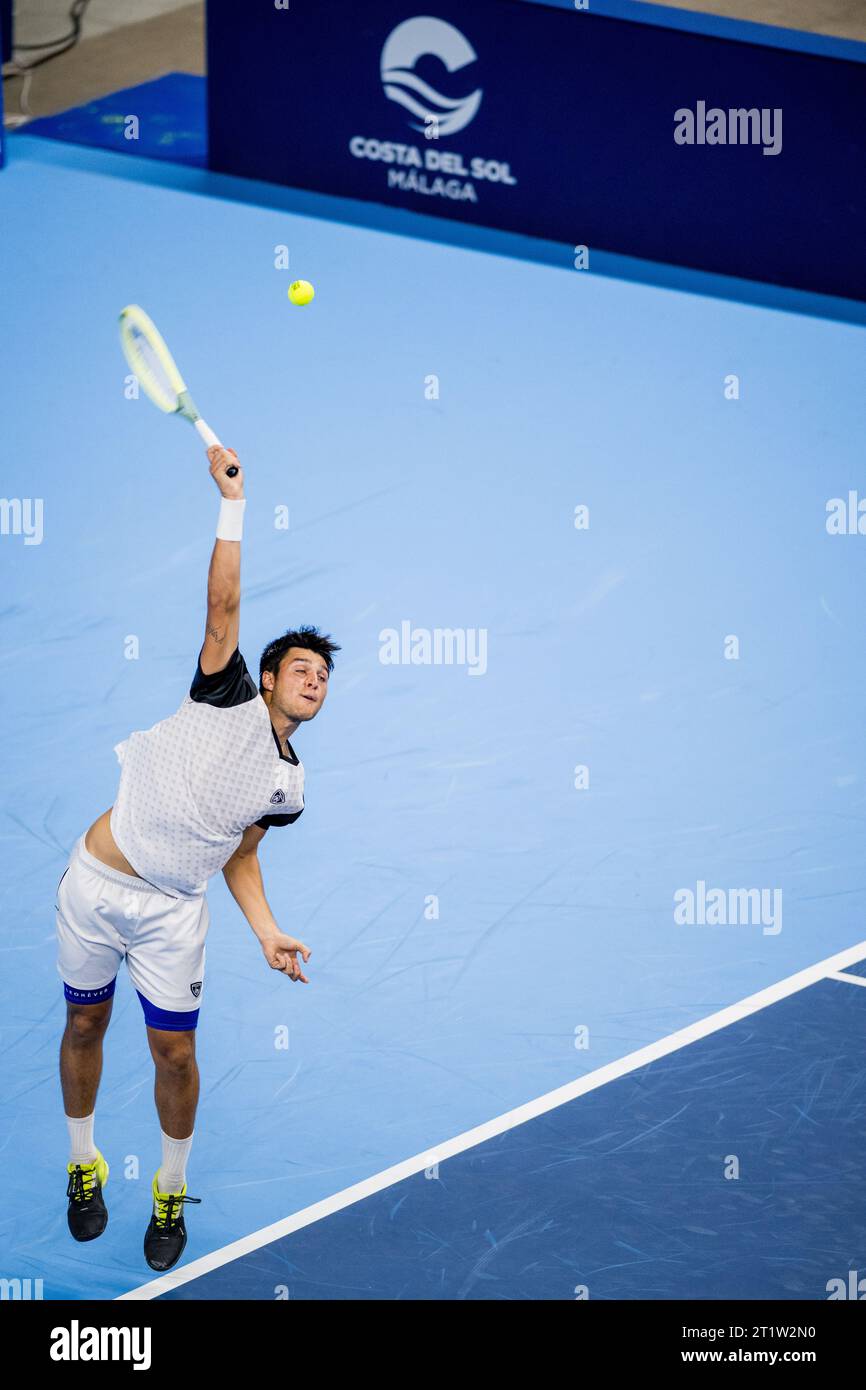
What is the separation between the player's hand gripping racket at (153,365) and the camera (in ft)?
19.8

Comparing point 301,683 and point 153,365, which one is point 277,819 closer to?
point 301,683

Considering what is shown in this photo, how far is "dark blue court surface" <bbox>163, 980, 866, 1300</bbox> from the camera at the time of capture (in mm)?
6430

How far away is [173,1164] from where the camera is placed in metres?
6.37

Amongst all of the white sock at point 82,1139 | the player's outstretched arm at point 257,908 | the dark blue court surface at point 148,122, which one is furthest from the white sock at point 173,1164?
the dark blue court surface at point 148,122

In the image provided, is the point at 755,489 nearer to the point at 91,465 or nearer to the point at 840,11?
the point at 91,465

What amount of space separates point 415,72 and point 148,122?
2814 millimetres

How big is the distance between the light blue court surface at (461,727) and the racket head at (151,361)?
8.70ft

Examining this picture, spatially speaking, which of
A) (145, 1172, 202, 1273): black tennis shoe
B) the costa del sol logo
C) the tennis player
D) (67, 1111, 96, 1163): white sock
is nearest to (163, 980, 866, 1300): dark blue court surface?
(145, 1172, 202, 1273): black tennis shoe

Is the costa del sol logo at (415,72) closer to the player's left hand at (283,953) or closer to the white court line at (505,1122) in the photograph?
the white court line at (505,1122)

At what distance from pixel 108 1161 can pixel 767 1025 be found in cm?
265

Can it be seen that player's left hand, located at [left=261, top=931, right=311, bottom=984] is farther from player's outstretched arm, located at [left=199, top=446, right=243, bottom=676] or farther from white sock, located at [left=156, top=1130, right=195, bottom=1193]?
player's outstretched arm, located at [left=199, top=446, right=243, bottom=676]

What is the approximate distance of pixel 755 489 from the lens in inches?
440

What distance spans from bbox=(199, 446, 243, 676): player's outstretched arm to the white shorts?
2.65 feet

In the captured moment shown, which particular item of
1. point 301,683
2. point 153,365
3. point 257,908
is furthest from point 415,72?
point 257,908
